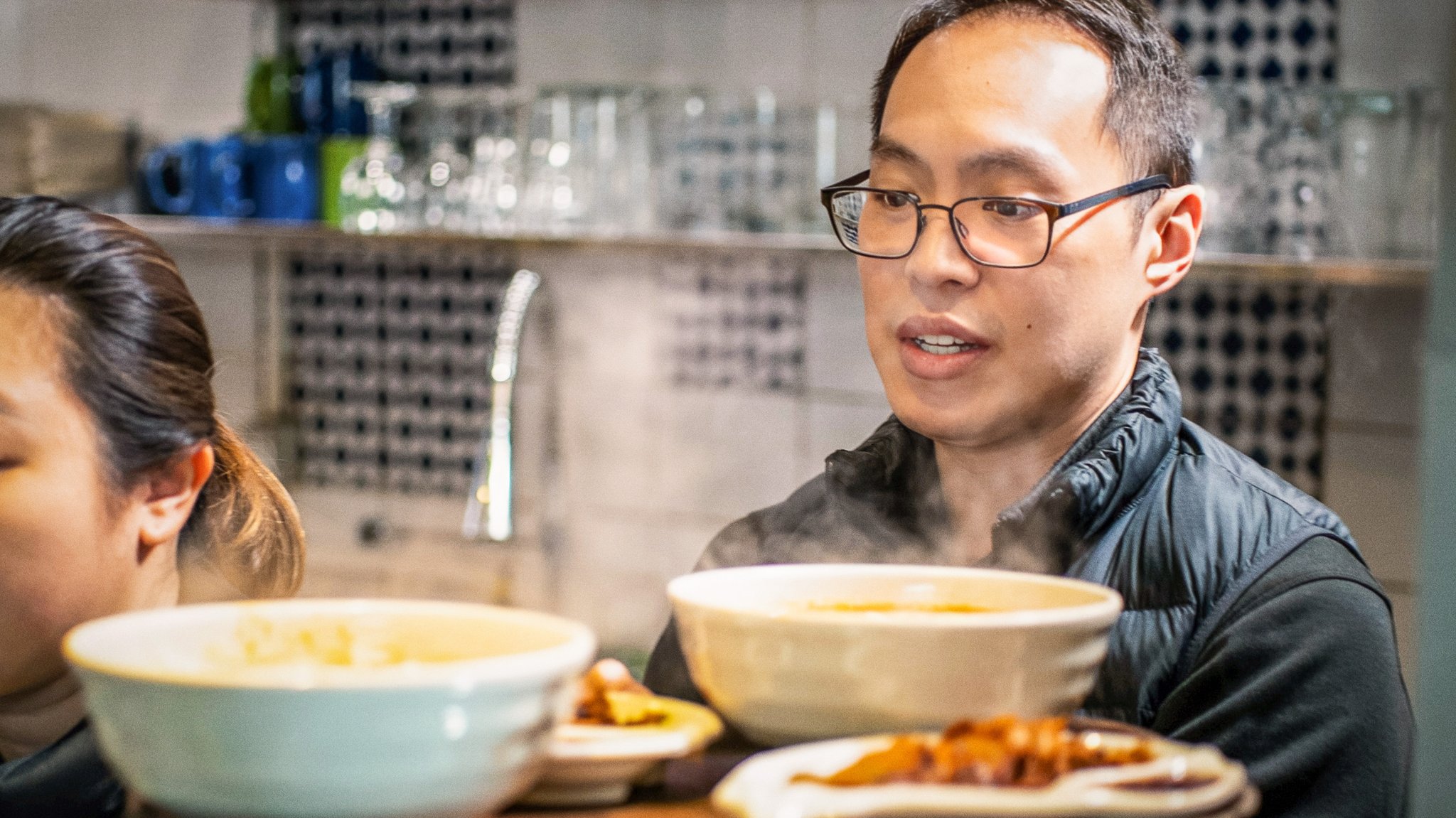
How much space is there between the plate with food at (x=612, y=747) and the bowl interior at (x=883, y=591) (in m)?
0.06

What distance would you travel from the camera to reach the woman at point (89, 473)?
0.80 metres

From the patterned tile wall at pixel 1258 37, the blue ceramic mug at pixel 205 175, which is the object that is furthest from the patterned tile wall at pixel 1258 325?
the blue ceramic mug at pixel 205 175

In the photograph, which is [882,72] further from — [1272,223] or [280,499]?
[1272,223]

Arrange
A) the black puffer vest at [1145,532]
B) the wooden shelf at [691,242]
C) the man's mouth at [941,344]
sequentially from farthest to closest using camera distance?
the wooden shelf at [691,242] → the man's mouth at [941,344] → the black puffer vest at [1145,532]

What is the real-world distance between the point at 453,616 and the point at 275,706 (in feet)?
0.43

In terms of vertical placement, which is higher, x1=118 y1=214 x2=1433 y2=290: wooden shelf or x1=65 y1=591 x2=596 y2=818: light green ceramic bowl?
x1=118 y1=214 x2=1433 y2=290: wooden shelf

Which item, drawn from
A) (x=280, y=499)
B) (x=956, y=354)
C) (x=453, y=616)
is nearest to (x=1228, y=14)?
(x=956, y=354)

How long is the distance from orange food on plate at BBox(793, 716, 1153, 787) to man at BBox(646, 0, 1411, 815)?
256 mm

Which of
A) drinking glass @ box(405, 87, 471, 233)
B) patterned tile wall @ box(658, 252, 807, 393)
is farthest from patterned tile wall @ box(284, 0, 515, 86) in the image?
patterned tile wall @ box(658, 252, 807, 393)

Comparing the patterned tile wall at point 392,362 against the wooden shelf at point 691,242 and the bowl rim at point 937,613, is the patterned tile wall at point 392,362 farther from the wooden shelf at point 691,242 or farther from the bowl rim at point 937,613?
the bowl rim at point 937,613

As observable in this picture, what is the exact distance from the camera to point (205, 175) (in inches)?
125

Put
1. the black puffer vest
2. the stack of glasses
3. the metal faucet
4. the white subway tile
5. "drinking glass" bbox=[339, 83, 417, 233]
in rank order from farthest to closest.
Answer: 1. "drinking glass" bbox=[339, 83, 417, 233]
2. the metal faucet
3. the stack of glasses
4. the white subway tile
5. the black puffer vest

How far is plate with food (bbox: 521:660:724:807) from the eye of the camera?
0.66 metres

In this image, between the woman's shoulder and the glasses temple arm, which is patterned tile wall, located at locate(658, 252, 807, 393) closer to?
the glasses temple arm
